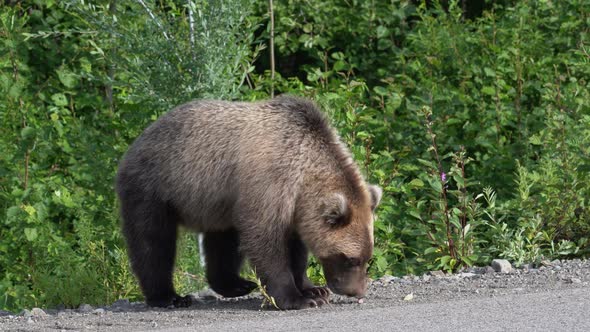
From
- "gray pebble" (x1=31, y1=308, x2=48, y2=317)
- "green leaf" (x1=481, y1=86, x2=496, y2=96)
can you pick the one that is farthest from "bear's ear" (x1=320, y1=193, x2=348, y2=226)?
"green leaf" (x1=481, y1=86, x2=496, y2=96)

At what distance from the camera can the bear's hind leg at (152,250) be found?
774cm

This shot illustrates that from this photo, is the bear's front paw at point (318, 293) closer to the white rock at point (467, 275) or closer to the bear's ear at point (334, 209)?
the bear's ear at point (334, 209)

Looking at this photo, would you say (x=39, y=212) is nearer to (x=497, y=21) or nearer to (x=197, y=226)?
(x=197, y=226)

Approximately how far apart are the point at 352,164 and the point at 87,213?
314cm

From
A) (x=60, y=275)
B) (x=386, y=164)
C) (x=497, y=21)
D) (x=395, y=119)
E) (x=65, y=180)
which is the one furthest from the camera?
(x=497, y=21)

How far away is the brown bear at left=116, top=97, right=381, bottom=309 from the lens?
734 centimetres

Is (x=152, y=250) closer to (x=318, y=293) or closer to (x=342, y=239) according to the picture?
(x=318, y=293)

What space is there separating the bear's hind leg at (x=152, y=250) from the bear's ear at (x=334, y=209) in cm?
116

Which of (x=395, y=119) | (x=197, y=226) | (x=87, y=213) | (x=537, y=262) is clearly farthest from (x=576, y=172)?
(x=87, y=213)

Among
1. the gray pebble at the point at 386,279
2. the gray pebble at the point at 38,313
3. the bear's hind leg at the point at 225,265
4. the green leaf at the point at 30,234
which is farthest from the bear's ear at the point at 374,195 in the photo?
the green leaf at the point at 30,234

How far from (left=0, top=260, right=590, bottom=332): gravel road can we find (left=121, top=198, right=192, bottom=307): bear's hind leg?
0.15 metres

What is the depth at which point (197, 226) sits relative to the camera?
312 inches

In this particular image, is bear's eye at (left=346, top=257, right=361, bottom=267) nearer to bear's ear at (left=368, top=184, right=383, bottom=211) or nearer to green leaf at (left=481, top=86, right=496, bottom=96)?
bear's ear at (left=368, top=184, right=383, bottom=211)

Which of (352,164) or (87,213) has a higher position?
(352,164)
